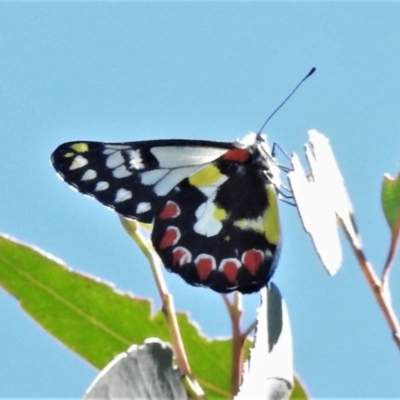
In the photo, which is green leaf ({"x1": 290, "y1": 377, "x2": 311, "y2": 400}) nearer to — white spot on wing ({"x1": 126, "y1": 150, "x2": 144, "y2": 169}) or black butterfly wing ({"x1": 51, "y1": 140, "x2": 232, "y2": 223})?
black butterfly wing ({"x1": 51, "y1": 140, "x2": 232, "y2": 223})

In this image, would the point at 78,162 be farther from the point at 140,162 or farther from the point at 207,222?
the point at 207,222

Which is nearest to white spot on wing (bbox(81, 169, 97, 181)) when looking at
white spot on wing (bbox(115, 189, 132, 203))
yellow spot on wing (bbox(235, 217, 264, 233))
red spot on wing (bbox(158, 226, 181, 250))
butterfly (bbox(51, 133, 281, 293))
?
butterfly (bbox(51, 133, 281, 293))

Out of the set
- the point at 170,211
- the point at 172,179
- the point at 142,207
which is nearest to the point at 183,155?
the point at 172,179

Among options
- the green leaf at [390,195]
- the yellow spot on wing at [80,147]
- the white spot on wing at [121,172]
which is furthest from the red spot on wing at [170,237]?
the green leaf at [390,195]

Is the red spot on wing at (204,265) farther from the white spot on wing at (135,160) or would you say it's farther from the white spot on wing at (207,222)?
the white spot on wing at (135,160)

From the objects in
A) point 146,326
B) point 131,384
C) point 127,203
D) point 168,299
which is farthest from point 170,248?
point 131,384

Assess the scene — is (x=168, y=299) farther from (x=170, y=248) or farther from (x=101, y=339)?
(x=170, y=248)
